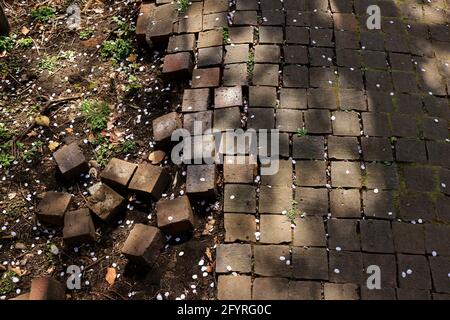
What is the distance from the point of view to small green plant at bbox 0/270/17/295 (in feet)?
12.4

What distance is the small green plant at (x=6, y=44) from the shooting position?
531cm

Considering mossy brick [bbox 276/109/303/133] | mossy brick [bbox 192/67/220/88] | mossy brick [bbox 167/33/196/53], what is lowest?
mossy brick [bbox 276/109/303/133]

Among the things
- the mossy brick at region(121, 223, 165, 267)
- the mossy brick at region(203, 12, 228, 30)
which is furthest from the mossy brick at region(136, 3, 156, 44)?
the mossy brick at region(121, 223, 165, 267)

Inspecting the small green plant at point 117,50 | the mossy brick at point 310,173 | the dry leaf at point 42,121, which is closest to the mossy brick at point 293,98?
the mossy brick at point 310,173

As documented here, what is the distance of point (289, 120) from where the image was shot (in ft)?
14.0

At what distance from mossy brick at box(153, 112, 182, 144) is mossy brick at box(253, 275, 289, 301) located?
1.49m

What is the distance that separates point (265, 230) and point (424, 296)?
4.03 ft

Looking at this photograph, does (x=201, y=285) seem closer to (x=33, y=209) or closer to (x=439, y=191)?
(x=33, y=209)

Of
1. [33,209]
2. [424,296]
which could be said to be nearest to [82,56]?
[33,209]

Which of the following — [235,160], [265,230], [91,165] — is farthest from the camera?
[91,165]

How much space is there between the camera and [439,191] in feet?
12.8

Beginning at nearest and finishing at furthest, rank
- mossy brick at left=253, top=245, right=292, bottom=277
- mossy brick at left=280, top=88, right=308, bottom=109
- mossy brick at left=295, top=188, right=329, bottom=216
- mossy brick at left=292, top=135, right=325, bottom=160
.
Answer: mossy brick at left=253, top=245, right=292, bottom=277, mossy brick at left=295, top=188, right=329, bottom=216, mossy brick at left=292, top=135, right=325, bottom=160, mossy brick at left=280, top=88, right=308, bottom=109

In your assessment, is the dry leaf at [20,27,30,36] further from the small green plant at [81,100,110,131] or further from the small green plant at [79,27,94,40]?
the small green plant at [81,100,110,131]

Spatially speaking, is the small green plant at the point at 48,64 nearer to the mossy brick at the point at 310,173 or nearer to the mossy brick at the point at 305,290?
the mossy brick at the point at 310,173
